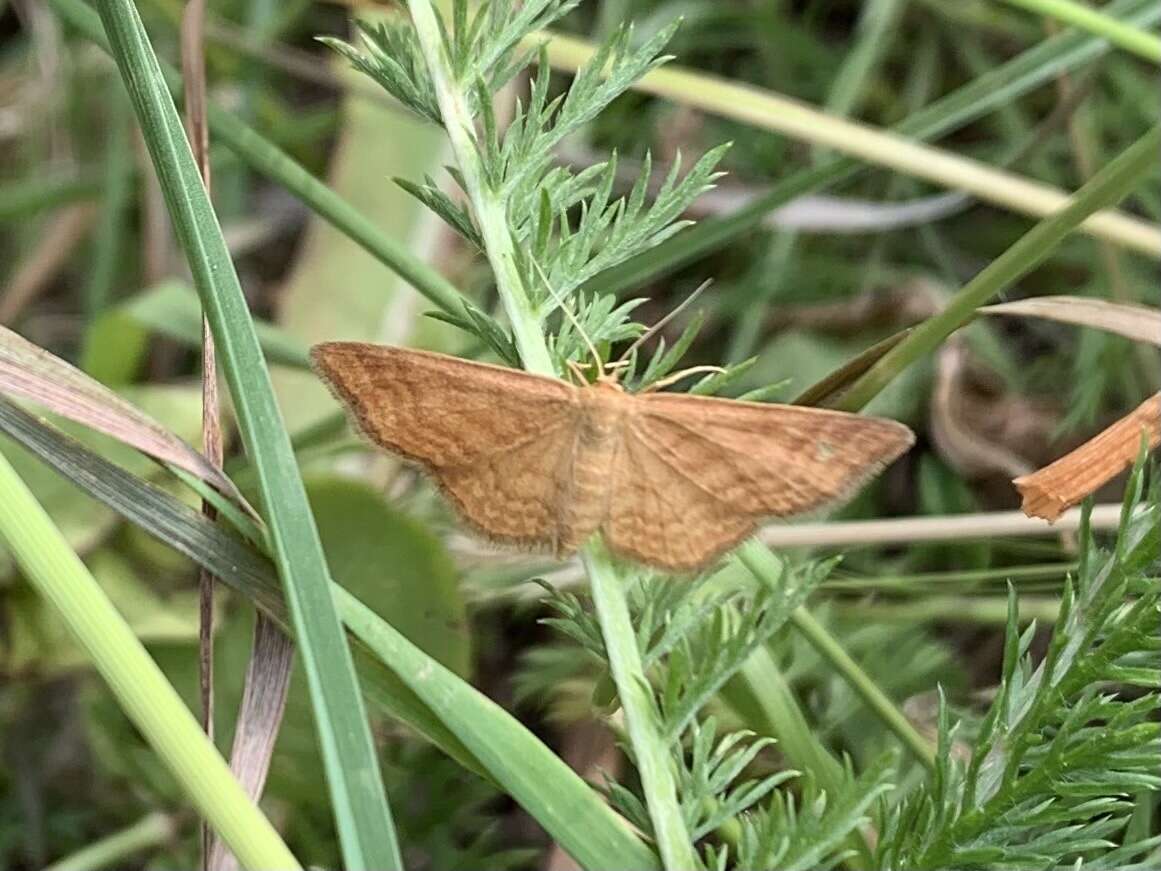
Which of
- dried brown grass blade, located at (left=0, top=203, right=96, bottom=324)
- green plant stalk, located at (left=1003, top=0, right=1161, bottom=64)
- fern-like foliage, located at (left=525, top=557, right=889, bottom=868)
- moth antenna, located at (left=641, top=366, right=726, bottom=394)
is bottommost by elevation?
fern-like foliage, located at (left=525, top=557, right=889, bottom=868)

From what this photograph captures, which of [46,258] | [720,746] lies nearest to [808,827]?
[720,746]

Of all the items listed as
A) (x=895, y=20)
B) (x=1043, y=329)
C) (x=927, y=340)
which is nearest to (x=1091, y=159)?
(x=1043, y=329)

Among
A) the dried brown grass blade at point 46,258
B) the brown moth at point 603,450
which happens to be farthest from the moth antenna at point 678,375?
the dried brown grass blade at point 46,258

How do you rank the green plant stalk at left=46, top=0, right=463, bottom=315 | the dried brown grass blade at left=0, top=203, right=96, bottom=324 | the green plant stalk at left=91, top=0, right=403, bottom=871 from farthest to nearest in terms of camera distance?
the dried brown grass blade at left=0, top=203, right=96, bottom=324, the green plant stalk at left=46, top=0, right=463, bottom=315, the green plant stalk at left=91, top=0, right=403, bottom=871

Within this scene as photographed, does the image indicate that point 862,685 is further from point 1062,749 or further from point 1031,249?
point 1031,249

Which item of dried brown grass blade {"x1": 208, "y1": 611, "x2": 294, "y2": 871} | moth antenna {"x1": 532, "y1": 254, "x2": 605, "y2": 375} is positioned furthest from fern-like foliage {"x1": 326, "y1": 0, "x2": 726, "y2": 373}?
dried brown grass blade {"x1": 208, "y1": 611, "x2": 294, "y2": 871}

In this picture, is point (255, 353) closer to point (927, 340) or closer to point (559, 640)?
point (927, 340)

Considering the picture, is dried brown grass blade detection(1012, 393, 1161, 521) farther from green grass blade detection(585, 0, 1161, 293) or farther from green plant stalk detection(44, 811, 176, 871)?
green plant stalk detection(44, 811, 176, 871)
